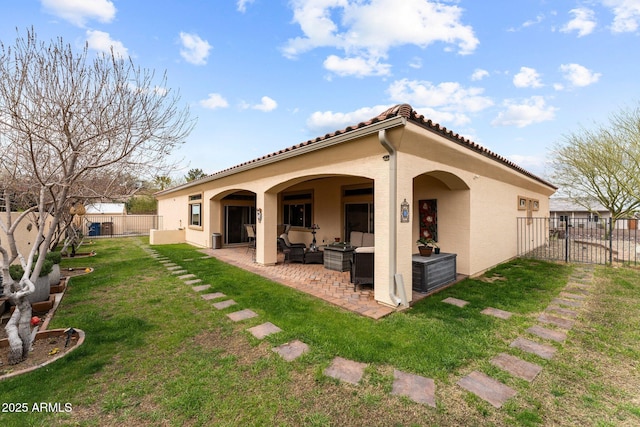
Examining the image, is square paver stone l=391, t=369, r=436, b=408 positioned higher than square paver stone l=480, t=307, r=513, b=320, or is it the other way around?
square paver stone l=480, t=307, r=513, b=320

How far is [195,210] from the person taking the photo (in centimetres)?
1523

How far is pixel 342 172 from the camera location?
236 inches

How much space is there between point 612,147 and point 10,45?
23064 mm

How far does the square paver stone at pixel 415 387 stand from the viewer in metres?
2.70

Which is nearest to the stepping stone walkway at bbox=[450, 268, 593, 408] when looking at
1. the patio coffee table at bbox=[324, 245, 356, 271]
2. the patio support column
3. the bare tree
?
the patio coffee table at bbox=[324, 245, 356, 271]

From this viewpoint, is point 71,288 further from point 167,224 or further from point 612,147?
point 612,147

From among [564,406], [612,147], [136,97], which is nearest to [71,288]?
[136,97]

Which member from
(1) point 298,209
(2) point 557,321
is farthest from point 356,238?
(2) point 557,321

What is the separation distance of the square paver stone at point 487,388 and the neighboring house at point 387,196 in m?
2.11

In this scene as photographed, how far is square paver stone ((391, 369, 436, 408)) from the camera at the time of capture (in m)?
2.70

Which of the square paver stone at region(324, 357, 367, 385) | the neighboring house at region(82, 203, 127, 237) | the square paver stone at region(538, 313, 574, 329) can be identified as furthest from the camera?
the neighboring house at region(82, 203, 127, 237)

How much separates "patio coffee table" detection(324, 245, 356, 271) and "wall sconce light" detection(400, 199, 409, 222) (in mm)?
3238

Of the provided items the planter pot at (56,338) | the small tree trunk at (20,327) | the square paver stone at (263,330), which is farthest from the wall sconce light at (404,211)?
the small tree trunk at (20,327)

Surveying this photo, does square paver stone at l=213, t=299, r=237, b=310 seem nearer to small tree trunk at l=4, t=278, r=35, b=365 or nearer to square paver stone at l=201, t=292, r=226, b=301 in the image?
square paver stone at l=201, t=292, r=226, b=301
